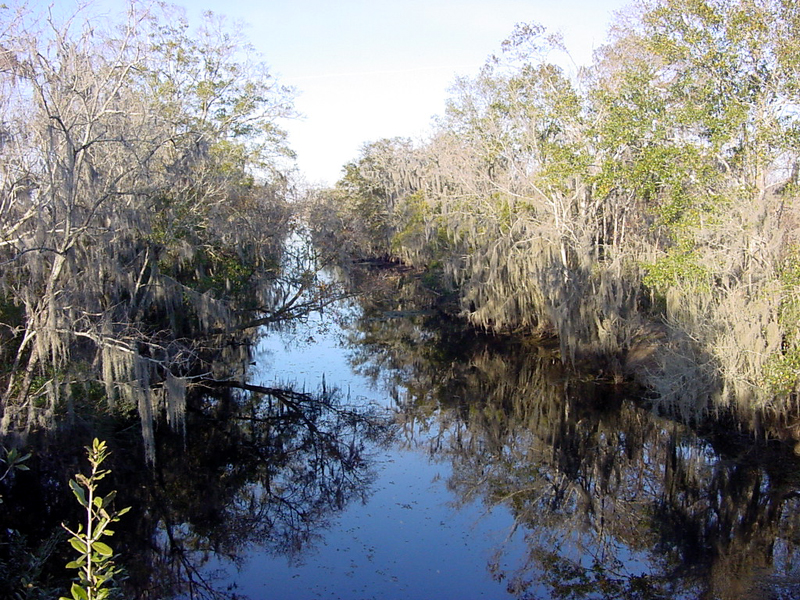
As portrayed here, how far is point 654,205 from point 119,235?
1140cm

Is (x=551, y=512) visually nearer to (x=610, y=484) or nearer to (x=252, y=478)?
(x=610, y=484)

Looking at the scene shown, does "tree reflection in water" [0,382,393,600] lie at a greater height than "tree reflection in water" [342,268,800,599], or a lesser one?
lesser

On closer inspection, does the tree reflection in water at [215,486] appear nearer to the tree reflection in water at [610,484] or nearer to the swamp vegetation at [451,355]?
the swamp vegetation at [451,355]

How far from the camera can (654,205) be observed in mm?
15461

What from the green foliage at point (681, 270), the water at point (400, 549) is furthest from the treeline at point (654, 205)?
the water at point (400, 549)

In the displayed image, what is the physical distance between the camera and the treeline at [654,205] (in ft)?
32.7

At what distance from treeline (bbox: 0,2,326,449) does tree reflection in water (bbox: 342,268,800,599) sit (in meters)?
4.39

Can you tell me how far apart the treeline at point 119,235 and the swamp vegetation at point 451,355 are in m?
0.07

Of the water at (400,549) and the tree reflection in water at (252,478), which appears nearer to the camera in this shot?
the water at (400,549)

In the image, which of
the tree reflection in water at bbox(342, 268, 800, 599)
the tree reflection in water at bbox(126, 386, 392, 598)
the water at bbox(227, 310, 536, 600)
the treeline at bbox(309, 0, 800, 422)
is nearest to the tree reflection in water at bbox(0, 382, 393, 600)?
the tree reflection in water at bbox(126, 386, 392, 598)

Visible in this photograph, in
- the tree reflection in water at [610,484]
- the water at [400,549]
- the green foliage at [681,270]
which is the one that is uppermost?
the green foliage at [681,270]

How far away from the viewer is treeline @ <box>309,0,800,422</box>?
996 cm

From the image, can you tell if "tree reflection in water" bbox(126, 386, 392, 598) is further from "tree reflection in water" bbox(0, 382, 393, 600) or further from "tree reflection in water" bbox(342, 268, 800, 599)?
"tree reflection in water" bbox(342, 268, 800, 599)

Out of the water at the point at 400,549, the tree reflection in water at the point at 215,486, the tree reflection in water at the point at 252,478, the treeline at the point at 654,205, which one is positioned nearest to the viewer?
the water at the point at 400,549
